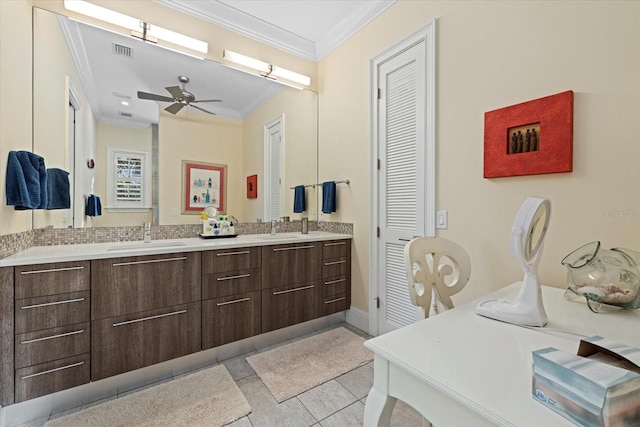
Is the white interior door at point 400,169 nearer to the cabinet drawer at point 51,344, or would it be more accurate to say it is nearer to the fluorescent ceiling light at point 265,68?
the fluorescent ceiling light at point 265,68

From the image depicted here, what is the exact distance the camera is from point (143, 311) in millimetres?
1811

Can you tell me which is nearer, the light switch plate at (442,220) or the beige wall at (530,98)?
the beige wall at (530,98)

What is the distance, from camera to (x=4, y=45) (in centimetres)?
152

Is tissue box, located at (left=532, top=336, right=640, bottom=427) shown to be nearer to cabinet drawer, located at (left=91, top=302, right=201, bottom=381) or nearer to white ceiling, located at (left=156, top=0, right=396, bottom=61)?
cabinet drawer, located at (left=91, top=302, right=201, bottom=381)

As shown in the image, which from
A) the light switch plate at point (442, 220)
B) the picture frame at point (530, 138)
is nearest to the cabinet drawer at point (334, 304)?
the light switch plate at point (442, 220)

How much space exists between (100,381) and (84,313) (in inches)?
18.4

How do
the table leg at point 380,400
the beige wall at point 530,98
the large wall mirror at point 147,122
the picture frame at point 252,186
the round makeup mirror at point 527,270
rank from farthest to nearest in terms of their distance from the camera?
the picture frame at point 252,186, the large wall mirror at point 147,122, the beige wall at point 530,98, the round makeup mirror at point 527,270, the table leg at point 380,400

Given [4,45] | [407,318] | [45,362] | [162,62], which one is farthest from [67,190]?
[407,318]

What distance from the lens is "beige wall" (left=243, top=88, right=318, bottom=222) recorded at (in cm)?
286

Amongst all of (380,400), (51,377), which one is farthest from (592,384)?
(51,377)

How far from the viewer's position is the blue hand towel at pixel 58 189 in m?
1.88

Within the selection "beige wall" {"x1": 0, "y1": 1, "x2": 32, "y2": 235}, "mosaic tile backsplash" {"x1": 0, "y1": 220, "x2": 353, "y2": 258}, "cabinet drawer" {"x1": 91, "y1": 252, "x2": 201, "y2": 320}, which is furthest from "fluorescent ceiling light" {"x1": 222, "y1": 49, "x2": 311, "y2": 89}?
"cabinet drawer" {"x1": 91, "y1": 252, "x2": 201, "y2": 320}

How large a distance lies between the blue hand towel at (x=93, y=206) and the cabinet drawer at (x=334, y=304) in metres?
2.00

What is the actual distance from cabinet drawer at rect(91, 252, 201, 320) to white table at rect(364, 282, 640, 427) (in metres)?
1.56
